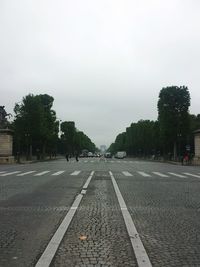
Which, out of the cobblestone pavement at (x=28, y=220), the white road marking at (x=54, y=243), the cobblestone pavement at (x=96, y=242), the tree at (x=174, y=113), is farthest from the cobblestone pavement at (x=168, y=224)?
the tree at (x=174, y=113)

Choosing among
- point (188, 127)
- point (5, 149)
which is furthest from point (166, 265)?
point (188, 127)

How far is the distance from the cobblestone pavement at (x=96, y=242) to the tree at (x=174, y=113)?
62.2 metres

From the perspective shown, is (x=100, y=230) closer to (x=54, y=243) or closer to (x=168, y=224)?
(x=54, y=243)

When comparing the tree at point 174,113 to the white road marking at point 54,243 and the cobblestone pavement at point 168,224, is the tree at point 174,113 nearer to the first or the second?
the cobblestone pavement at point 168,224

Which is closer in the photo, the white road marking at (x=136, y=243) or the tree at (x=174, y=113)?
the white road marking at (x=136, y=243)

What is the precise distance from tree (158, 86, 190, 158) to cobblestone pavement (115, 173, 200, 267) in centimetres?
5742

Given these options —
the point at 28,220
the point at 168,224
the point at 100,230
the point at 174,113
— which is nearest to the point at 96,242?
the point at 100,230

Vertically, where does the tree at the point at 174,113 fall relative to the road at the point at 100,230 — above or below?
above

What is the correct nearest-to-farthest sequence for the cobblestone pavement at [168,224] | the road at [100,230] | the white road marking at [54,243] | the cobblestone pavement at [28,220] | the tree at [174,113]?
the white road marking at [54,243]
the road at [100,230]
the cobblestone pavement at [168,224]
the cobblestone pavement at [28,220]
the tree at [174,113]

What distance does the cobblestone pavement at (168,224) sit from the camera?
6828 mm

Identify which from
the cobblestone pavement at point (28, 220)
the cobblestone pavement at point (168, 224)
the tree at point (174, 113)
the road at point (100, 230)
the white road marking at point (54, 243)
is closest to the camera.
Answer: the white road marking at point (54, 243)

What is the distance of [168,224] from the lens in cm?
972

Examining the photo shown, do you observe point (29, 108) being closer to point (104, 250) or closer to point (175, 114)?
point (175, 114)

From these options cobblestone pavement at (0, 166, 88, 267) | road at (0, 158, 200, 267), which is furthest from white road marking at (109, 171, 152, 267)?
cobblestone pavement at (0, 166, 88, 267)
